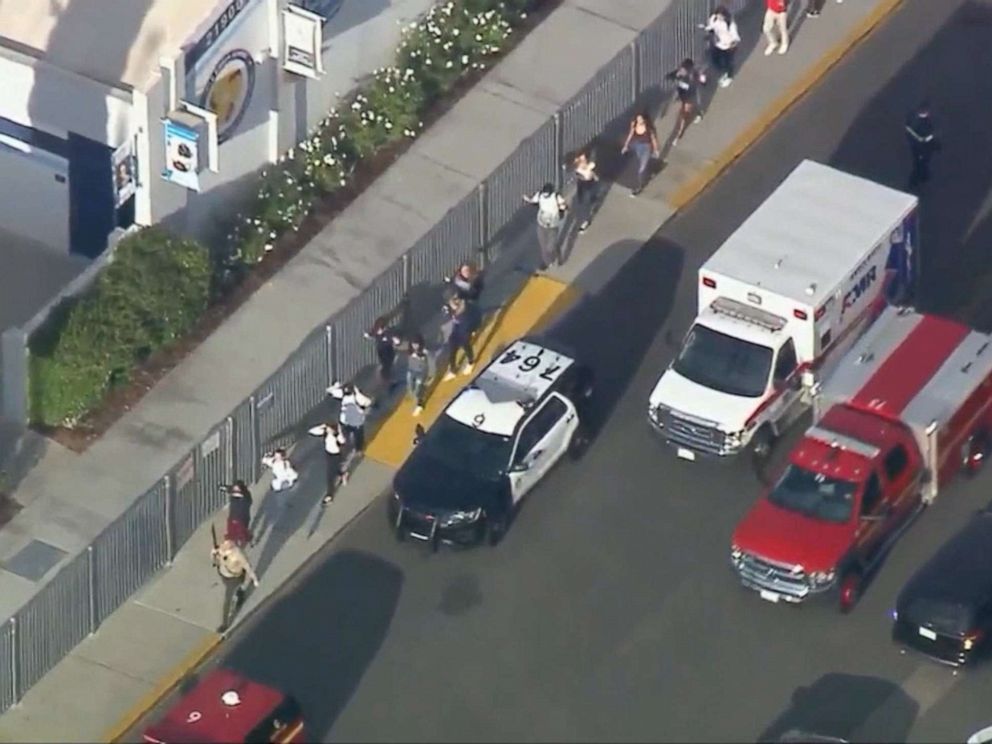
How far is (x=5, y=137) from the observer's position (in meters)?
55.8

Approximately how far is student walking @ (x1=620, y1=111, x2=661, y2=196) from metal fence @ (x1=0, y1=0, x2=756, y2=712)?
1.06 m

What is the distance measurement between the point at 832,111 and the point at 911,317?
7299 mm

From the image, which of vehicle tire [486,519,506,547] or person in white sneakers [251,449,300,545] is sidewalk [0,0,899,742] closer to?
person in white sneakers [251,449,300,545]

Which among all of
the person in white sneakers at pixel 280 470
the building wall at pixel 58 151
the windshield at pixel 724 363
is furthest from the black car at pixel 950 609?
the building wall at pixel 58 151

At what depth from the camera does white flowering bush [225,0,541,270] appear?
180 feet

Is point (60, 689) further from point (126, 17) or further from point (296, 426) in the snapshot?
point (126, 17)

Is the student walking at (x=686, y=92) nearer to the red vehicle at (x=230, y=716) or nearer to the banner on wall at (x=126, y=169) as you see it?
the banner on wall at (x=126, y=169)

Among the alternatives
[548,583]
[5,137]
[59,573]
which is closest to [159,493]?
[59,573]

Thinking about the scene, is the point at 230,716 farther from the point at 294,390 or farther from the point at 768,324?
the point at 768,324

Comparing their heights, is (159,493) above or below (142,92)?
below

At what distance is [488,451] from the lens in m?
49.8

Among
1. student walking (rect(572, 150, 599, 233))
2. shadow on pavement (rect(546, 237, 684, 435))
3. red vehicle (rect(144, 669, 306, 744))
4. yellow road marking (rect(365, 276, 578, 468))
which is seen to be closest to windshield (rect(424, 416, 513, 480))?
yellow road marking (rect(365, 276, 578, 468))

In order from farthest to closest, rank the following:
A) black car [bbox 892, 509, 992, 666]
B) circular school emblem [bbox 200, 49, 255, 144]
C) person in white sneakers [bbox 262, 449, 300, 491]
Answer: circular school emblem [bbox 200, 49, 255, 144] < person in white sneakers [bbox 262, 449, 300, 491] < black car [bbox 892, 509, 992, 666]

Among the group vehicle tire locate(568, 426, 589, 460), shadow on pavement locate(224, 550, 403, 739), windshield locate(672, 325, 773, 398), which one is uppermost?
windshield locate(672, 325, 773, 398)
